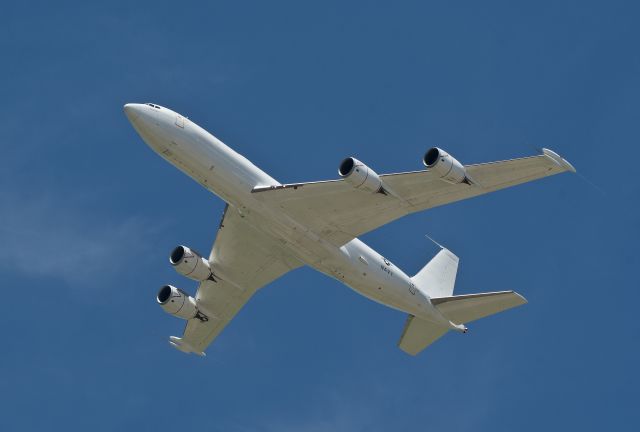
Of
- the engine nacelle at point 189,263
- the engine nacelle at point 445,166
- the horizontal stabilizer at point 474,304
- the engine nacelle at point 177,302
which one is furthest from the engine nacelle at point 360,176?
Result: the engine nacelle at point 177,302

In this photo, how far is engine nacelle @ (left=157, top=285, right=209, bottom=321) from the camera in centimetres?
6956

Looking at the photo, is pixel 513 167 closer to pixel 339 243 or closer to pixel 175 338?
pixel 339 243

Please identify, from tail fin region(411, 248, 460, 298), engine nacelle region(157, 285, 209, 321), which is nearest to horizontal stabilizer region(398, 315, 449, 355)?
tail fin region(411, 248, 460, 298)

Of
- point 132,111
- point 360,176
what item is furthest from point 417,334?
point 132,111

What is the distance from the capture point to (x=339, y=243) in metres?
63.6

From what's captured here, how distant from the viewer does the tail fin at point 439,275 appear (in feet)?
231

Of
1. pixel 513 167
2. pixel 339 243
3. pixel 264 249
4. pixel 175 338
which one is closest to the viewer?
pixel 513 167

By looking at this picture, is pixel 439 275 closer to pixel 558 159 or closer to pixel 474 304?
pixel 474 304

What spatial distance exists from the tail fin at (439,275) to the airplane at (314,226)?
0.13m

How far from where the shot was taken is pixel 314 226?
206 feet

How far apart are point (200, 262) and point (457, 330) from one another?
15.2 m

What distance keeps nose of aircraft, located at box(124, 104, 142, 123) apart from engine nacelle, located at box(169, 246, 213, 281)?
9267mm

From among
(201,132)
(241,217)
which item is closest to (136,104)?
(201,132)

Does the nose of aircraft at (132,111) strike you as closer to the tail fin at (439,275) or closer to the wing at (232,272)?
the wing at (232,272)
